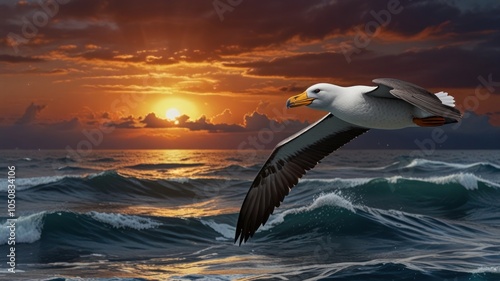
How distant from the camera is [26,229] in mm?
24328

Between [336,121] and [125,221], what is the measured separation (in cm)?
1786

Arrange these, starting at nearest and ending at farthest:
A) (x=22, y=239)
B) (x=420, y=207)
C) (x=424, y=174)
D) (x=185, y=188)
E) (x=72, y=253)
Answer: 1. (x=72, y=253)
2. (x=22, y=239)
3. (x=420, y=207)
4. (x=185, y=188)
5. (x=424, y=174)

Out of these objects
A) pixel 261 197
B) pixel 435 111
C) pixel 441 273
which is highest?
pixel 435 111

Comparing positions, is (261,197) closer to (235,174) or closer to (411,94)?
(411,94)

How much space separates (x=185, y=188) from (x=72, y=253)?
68.6 ft

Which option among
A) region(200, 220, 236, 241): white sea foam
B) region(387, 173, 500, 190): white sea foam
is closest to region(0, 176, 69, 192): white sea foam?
region(200, 220, 236, 241): white sea foam

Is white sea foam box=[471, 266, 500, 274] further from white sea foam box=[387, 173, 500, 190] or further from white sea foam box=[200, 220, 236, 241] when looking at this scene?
white sea foam box=[387, 173, 500, 190]

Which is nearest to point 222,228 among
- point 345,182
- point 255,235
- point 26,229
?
point 255,235

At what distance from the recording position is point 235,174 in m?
52.5

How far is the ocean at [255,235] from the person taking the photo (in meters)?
18.0

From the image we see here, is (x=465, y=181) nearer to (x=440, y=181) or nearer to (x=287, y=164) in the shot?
(x=440, y=181)

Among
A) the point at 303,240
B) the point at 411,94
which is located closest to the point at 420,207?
the point at 303,240

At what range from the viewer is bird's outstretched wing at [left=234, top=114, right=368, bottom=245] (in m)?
9.87

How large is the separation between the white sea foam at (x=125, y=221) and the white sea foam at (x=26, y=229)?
2.20 m
